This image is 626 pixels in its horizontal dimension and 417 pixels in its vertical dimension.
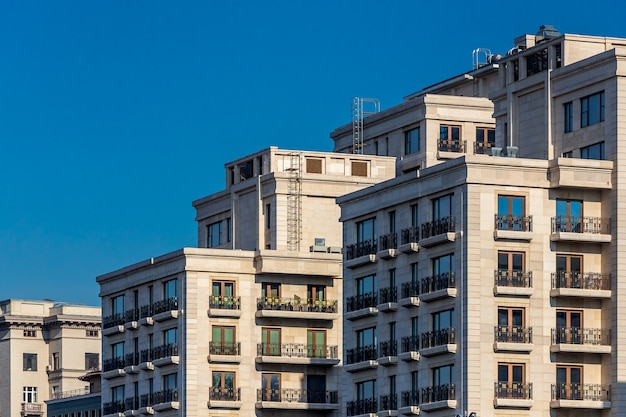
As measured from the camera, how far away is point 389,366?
4545 inches

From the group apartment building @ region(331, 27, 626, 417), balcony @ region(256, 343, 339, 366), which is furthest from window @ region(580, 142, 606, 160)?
balcony @ region(256, 343, 339, 366)

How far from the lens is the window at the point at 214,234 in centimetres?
14850

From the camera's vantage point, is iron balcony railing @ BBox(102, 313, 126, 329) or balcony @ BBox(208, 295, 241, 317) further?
iron balcony railing @ BBox(102, 313, 126, 329)


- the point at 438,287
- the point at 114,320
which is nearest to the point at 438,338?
the point at 438,287

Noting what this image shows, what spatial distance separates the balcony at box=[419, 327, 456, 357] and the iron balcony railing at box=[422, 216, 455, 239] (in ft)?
18.4

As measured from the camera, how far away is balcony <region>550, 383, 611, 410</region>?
352 feet

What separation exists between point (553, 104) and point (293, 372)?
101ft

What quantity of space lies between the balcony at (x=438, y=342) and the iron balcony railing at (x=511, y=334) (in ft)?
8.38

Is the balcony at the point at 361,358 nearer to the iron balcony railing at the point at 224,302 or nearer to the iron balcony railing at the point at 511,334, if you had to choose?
the iron balcony railing at the point at 511,334

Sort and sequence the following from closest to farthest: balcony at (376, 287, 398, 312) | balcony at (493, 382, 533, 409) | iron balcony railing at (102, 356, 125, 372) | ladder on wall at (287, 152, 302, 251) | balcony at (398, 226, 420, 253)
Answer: balcony at (493, 382, 533, 409) → balcony at (398, 226, 420, 253) → balcony at (376, 287, 398, 312) → ladder on wall at (287, 152, 302, 251) → iron balcony railing at (102, 356, 125, 372)

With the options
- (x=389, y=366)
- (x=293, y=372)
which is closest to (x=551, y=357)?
(x=389, y=366)

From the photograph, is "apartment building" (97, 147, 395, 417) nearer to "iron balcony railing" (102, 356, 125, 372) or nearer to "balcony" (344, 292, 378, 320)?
"iron balcony railing" (102, 356, 125, 372)

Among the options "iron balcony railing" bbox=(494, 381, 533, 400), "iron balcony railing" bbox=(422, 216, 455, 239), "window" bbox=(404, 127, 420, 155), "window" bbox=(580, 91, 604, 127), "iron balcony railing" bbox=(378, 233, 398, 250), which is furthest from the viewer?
"window" bbox=(404, 127, 420, 155)

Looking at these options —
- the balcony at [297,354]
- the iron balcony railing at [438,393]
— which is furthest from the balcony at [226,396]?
the iron balcony railing at [438,393]
